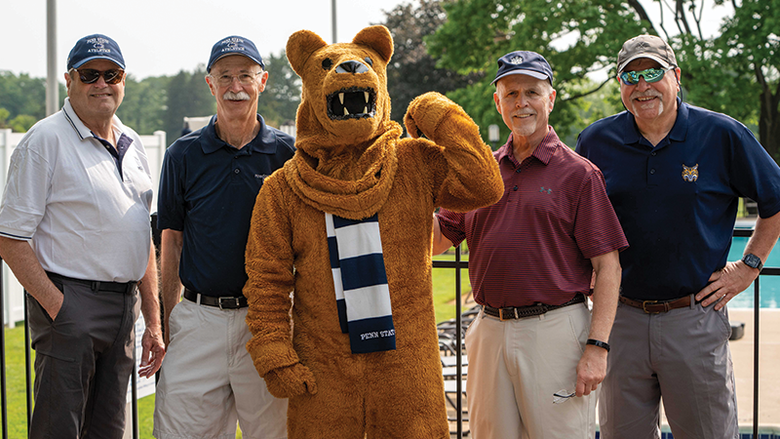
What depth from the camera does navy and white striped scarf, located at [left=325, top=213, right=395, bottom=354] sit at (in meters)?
2.40

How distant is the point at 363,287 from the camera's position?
2420 millimetres

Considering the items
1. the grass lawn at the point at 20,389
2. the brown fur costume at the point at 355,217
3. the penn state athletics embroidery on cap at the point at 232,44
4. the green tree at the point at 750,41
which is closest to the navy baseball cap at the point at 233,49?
the penn state athletics embroidery on cap at the point at 232,44

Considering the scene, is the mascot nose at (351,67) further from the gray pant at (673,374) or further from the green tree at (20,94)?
the green tree at (20,94)

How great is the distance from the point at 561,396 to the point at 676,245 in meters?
0.87

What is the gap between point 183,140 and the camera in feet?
9.94

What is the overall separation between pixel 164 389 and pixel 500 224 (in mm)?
1698

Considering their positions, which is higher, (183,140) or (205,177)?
(183,140)

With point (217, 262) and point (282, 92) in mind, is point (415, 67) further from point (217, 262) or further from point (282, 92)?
point (282, 92)

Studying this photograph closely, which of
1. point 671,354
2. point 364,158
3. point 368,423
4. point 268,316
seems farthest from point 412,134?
point 671,354

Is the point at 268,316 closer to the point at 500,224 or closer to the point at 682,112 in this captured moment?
the point at 500,224

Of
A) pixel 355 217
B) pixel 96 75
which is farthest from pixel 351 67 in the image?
pixel 96 75

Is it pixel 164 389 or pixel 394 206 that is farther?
pixel 164 389

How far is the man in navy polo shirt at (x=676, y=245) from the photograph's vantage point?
2861mm

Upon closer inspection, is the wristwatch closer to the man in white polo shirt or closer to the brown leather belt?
the brown leather belt
